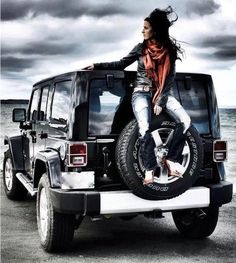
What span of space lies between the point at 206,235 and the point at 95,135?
187cm

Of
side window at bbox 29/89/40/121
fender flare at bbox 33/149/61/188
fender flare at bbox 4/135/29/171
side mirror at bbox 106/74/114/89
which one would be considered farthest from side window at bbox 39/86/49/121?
side mirror at bbox 106/74/114/89

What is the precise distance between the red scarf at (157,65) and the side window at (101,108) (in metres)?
0.37

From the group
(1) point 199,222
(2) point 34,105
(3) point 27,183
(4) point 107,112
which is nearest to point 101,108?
(4) point 107,112

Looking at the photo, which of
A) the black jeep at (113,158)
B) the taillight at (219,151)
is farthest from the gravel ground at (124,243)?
the taillight at (219,151)

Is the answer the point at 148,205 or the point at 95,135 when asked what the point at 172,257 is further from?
the point at 95,135

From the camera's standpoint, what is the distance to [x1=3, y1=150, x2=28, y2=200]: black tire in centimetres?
795

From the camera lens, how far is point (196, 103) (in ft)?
17.4

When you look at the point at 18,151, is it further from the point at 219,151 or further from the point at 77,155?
the point at 219,151

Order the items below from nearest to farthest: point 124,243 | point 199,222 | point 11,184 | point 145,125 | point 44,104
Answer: point 145,125
point 124,243
point 199,222
point 44,104
point 11,184

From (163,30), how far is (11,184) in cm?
414

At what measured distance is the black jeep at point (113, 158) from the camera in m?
4.61

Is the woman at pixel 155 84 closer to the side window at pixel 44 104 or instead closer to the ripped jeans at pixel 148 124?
the ripped jeans at pixel 148 124

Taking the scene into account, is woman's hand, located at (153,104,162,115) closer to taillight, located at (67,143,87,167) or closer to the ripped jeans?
the ripped jeans

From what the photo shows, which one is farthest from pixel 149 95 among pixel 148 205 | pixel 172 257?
pixel 172 257
